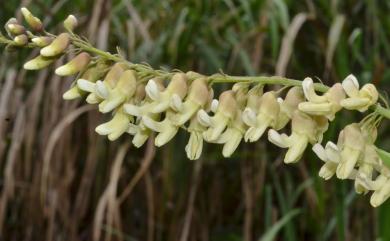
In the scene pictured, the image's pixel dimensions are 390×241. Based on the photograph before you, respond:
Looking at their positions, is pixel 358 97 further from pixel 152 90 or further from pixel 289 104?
pixel 152 90

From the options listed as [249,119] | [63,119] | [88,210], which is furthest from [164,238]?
[249,119]

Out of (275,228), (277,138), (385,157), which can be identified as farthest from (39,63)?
(275,228)

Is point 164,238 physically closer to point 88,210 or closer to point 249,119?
point 88,210

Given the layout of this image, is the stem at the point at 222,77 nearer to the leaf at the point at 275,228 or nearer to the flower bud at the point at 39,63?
the flower bud at the point at 39,63

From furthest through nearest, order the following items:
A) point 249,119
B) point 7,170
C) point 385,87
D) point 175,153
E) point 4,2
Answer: point 385,87 → point 4,2 → point 175,153 → point 7,170 → point 249,119

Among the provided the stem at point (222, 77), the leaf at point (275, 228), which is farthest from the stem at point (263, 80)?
the leaf at point (275, 228)

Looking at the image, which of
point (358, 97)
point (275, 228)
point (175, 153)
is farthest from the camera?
point (175, 153)
